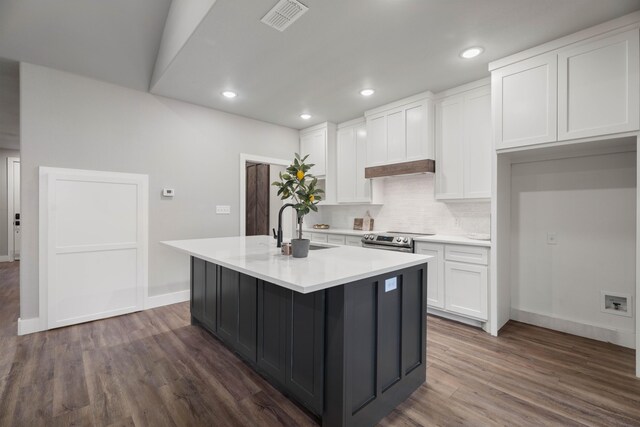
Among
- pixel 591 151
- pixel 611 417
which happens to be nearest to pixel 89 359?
pixel 611 417

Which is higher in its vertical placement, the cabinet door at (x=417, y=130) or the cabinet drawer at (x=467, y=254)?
the cabinet door at (x=417, y=130)

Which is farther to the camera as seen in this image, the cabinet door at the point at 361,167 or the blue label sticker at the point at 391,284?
the cabinet door at the point at 361,167

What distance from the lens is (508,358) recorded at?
Answer: 2.44 metres

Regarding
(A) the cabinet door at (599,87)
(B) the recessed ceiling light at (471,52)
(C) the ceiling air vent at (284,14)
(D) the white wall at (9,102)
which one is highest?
(D) the white wall at (9,102)

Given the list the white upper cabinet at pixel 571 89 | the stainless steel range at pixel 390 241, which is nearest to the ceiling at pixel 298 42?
the white upper cabinet at pixel 571 89

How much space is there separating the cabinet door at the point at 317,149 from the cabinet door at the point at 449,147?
187cm

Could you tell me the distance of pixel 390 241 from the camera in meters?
3.57

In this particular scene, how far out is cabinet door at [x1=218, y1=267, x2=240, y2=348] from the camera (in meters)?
2.38

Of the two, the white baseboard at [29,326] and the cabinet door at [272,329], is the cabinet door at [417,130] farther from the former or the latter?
the white baseboard at [29,326]

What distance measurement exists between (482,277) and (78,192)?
14.1 ft

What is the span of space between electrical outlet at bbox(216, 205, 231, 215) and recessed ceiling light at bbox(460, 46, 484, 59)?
343cm

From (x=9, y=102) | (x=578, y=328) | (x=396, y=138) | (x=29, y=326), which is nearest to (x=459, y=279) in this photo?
(x=578, y=328)

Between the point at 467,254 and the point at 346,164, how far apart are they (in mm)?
2335

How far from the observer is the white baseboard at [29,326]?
2895 mm
